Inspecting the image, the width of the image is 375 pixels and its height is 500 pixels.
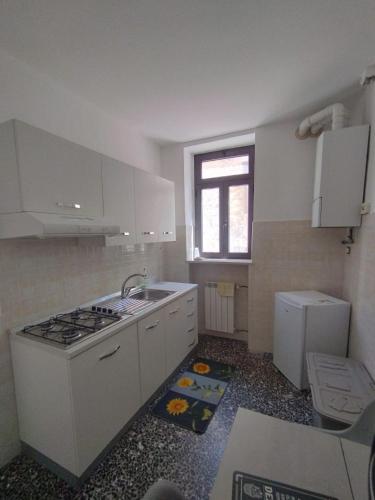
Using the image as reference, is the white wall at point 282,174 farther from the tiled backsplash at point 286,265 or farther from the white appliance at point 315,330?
the white appliance at point 315,330

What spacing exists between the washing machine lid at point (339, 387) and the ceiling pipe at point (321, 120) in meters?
1.87

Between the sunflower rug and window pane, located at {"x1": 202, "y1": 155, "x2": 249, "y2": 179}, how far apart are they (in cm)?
233

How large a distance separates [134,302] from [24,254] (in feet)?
3.04

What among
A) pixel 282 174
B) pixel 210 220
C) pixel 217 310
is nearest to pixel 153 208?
pixel 210 220

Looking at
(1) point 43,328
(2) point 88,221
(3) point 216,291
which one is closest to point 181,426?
(1) point 43,328

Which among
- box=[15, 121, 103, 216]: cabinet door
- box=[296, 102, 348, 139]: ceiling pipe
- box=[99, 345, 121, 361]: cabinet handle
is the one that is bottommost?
box=[99, 345, 121, 361]: cabinet handle

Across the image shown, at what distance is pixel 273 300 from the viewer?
242 centimetres

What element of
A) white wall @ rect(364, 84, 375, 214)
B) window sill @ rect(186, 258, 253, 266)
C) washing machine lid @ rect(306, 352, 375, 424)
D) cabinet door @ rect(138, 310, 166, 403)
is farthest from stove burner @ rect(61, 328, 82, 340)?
white wall @ rect(364, 84, 375, 214)

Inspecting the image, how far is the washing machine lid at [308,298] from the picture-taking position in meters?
1.88

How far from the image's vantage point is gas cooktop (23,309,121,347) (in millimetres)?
1272

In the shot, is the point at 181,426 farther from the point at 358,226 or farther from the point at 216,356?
the point at 358,226

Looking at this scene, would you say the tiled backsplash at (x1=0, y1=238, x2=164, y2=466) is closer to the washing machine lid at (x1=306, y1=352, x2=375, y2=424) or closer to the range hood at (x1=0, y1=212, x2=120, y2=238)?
the range hood at (x1=0, y1=212, x2=120, y2=238)

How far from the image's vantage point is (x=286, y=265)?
2350 millimetres

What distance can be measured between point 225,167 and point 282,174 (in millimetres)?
813
